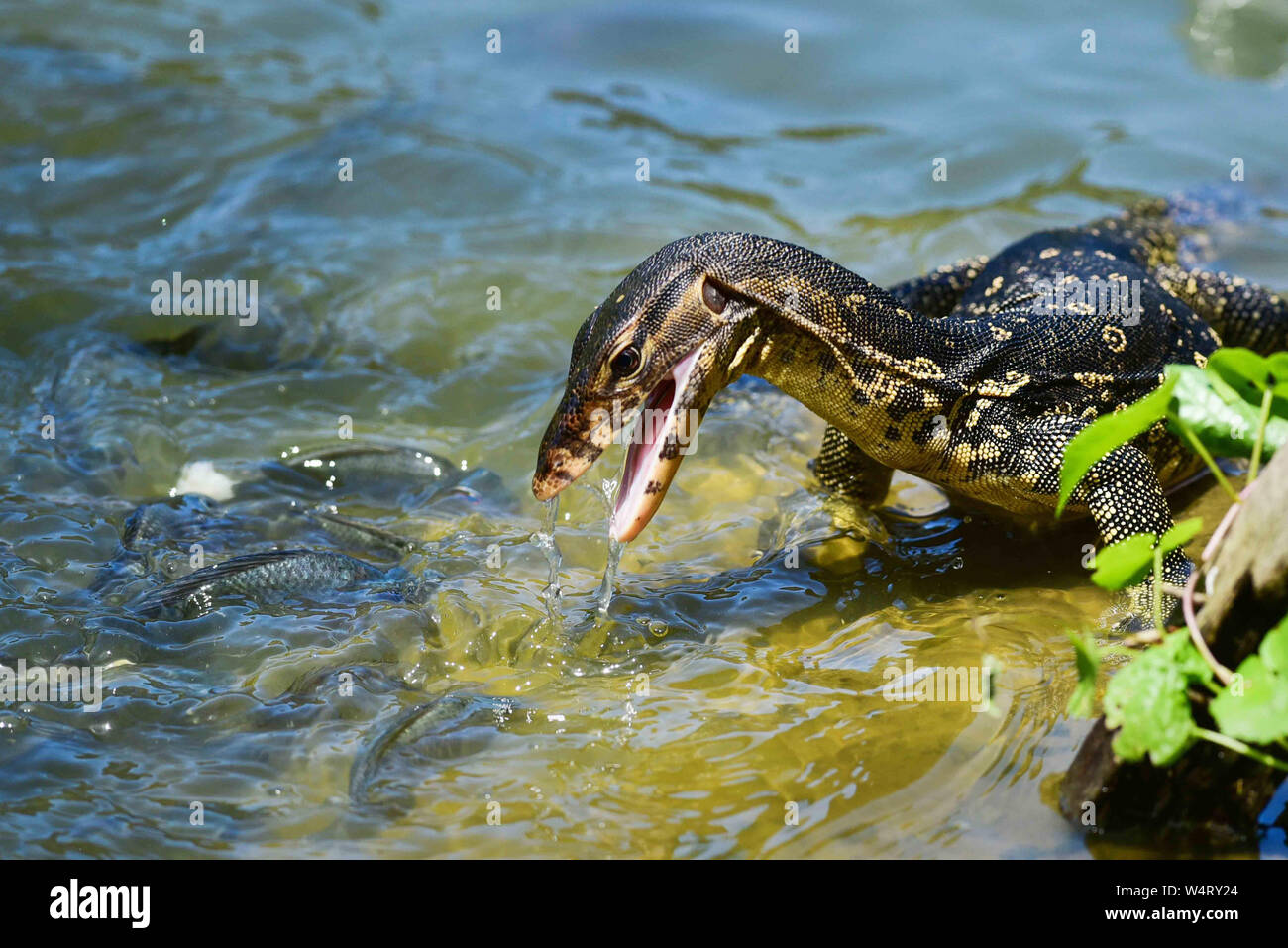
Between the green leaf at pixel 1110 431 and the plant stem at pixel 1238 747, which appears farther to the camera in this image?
the green leaf at pixel 1110 431

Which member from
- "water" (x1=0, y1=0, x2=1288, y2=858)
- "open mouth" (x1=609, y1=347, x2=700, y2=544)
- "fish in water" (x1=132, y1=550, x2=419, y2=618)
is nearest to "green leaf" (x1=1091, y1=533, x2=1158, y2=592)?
"water" (x1=0, y1=0, x2=1288, y2=858)

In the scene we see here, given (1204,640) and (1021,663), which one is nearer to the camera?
(1204,640)

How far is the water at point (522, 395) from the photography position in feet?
14.0

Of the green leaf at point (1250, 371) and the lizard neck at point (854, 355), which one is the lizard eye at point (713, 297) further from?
the green leaf at point (1250, 371)

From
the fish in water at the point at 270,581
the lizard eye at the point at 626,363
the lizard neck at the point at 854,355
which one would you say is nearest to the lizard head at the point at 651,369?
the lizard eye at the point at 626,363

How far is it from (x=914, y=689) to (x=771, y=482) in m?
2.17

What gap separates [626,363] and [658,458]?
1.21 feet

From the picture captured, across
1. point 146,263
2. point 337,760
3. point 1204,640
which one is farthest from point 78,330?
point 1204,640

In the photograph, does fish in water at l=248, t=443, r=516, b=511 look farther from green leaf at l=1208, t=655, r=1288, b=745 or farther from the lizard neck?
Answer: green leaf at l=1208, t=655, r=1288, b=745

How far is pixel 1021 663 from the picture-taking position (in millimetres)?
4930

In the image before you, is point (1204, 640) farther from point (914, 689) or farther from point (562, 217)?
point (562, 217)

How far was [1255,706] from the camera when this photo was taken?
3.05 m

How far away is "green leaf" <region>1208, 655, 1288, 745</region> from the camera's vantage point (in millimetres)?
3012

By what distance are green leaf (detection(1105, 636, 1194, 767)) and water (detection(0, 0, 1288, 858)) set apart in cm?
71
